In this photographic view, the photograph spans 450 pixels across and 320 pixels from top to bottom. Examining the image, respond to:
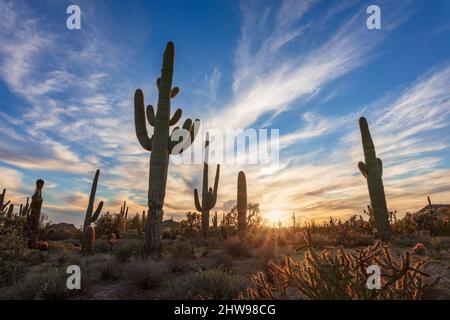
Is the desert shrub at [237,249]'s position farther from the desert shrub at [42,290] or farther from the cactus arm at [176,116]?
the desert shrub at [42,290]

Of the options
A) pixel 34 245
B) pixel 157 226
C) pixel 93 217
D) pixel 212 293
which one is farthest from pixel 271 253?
pixel 93 217

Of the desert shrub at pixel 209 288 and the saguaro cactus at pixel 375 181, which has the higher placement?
the saguaro cactus at pixel 375 181

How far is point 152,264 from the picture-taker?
7.48 metres

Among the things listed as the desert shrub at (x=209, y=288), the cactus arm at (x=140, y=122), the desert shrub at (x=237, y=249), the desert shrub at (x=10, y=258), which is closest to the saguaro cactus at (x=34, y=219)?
the desert shrub at (x=10, y=258)

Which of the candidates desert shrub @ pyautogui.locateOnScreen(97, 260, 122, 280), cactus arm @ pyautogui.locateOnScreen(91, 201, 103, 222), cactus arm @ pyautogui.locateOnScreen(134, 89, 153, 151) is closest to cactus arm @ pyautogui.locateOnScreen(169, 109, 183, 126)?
cactus arm @ pyautogui.locateOnScreen(134, 89, 153, 151)

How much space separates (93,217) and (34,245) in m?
4.45

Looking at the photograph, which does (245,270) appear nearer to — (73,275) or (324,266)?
(73,275)

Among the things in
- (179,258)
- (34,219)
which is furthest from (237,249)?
(34,219)

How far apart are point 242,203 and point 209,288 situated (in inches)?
402

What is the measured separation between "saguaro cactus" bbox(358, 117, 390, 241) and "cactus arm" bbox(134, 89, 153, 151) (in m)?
8.89

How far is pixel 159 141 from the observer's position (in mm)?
10555

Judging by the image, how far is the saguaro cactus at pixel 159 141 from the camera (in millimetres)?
9906

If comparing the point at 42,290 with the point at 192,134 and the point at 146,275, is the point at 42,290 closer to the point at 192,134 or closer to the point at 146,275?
the point at 146,275

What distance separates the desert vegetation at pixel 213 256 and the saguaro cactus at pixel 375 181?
0.04 metres
